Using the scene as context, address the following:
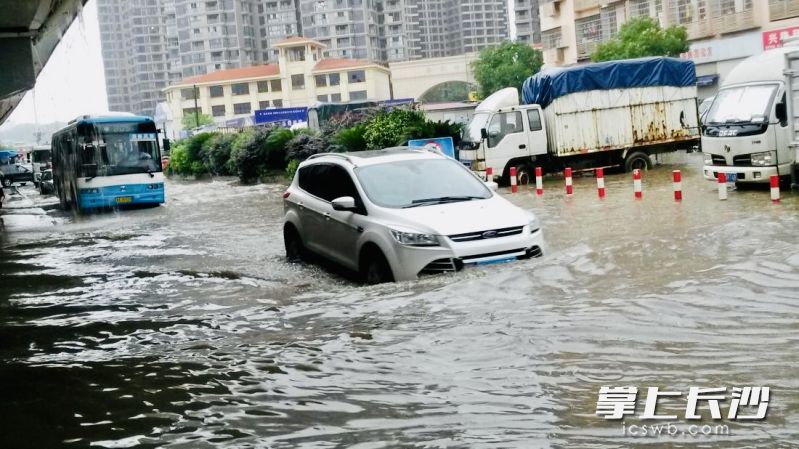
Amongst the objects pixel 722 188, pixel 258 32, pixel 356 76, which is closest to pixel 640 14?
pixel 722 188

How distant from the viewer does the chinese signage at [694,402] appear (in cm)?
482

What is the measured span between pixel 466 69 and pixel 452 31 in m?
68.4

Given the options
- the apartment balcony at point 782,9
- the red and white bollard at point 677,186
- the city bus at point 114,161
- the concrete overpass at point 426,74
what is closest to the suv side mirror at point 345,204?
the red and white bollard at point 677,186

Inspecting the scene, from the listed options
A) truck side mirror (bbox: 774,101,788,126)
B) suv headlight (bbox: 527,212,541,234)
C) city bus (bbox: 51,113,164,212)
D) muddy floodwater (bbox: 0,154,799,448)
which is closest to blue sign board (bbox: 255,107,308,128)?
city bus (bbox: 51,113,164,212)

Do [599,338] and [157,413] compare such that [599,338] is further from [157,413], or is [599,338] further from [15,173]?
[15,173]

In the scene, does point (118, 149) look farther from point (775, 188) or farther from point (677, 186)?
point (775, 188)

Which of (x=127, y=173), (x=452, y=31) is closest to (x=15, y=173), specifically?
(x=127, y=173)

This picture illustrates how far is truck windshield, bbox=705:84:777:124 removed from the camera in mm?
16812

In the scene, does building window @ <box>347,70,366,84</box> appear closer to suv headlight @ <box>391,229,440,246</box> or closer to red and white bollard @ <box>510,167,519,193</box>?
red and white bollard @ <box>510,167,519,193</box>

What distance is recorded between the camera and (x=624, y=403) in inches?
201

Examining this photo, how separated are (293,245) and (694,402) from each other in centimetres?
824

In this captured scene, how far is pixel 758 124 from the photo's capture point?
16.6m

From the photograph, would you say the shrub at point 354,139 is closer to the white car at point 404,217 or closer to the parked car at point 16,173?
the white car at point 404,217

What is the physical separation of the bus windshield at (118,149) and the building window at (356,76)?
256 ft
